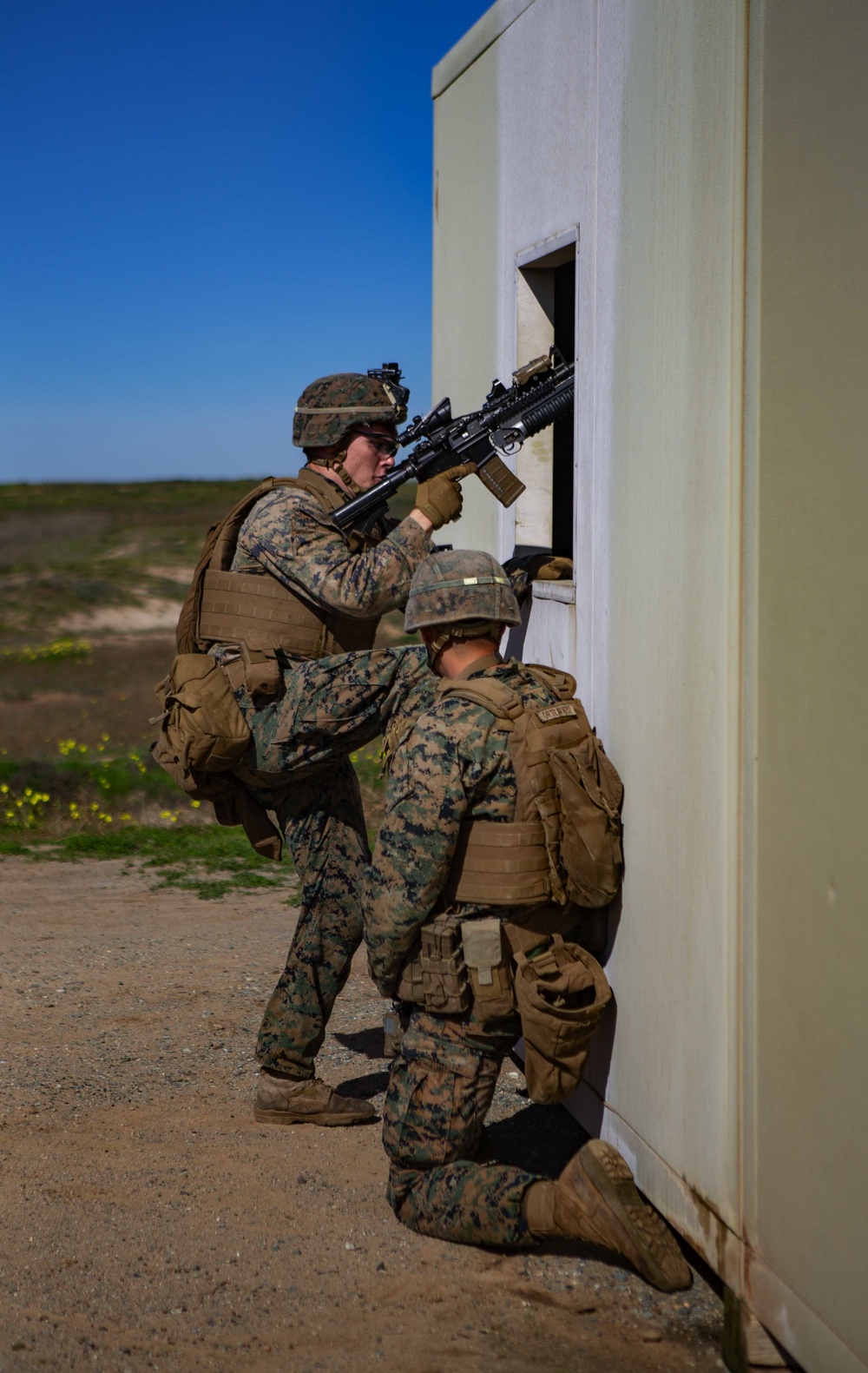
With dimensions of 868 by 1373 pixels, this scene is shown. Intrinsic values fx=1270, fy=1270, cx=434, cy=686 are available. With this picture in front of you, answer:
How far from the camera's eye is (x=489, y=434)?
4.40 m

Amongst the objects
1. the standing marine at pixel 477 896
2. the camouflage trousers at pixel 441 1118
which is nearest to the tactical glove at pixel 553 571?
the standing marine at pixel 477 896

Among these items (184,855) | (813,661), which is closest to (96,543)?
(184,855)

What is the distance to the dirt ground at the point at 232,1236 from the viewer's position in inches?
116

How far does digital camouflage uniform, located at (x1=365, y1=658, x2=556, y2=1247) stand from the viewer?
10.7 feet

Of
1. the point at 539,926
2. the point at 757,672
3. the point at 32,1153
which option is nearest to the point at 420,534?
the point at 539,926

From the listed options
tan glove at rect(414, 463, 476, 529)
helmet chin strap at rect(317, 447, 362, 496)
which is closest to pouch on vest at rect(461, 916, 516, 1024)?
tan glove at rect(414, 463, 476, 529)

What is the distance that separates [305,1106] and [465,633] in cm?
183

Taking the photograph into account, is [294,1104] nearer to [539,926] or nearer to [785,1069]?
[539,926]

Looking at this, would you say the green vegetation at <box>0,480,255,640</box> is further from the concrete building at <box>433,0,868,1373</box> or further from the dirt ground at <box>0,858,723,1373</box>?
the concrete building at <box>433,0,868,1373</box>

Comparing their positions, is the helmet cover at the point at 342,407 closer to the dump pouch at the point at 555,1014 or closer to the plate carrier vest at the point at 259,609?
the plate carrier vest at the point at 259,609

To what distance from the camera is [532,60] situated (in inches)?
168

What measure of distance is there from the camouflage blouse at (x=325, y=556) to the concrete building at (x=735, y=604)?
62 centimetres

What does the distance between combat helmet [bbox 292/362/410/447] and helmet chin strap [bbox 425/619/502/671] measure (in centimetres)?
120

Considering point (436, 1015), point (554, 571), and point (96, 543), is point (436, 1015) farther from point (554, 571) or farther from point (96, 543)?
point (96, 543)
